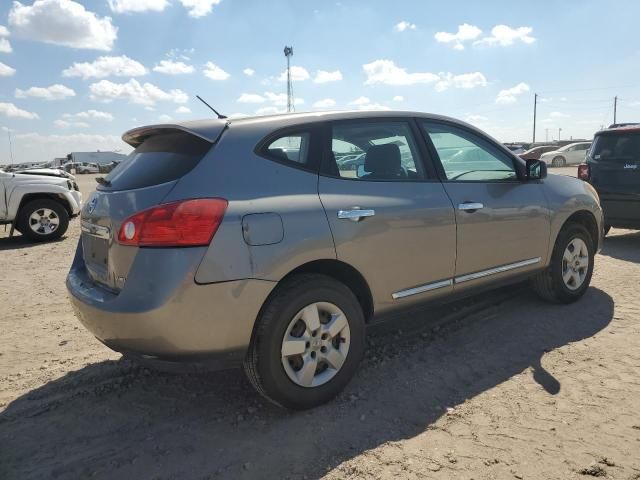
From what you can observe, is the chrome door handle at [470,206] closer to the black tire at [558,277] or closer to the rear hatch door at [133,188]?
the black tire at [558,277]

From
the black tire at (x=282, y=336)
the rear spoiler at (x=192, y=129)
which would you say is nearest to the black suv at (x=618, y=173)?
the black tire at (x=282, y=336)

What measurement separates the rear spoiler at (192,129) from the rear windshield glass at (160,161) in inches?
1.2

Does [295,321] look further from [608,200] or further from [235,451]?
[608,200]

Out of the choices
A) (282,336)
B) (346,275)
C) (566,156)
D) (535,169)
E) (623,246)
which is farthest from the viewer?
(566,156)

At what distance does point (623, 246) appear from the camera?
7.62 metres

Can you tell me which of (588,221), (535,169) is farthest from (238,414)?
(588,221)

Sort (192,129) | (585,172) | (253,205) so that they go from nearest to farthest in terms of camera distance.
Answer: (253,205)
(192,129)
(585,172)

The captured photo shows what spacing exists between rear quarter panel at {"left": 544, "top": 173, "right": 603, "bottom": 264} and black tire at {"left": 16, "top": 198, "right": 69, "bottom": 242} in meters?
8.32

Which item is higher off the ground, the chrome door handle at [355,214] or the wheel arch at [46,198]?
the chrome door handle at [355,214]

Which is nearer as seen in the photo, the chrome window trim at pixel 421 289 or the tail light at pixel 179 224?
the tail light at pixel 179 224

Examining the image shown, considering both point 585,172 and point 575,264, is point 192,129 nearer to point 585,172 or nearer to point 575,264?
point 575,264

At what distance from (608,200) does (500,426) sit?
19.2 feet

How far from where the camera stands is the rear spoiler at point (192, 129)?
288cm

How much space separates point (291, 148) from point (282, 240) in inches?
24.0
